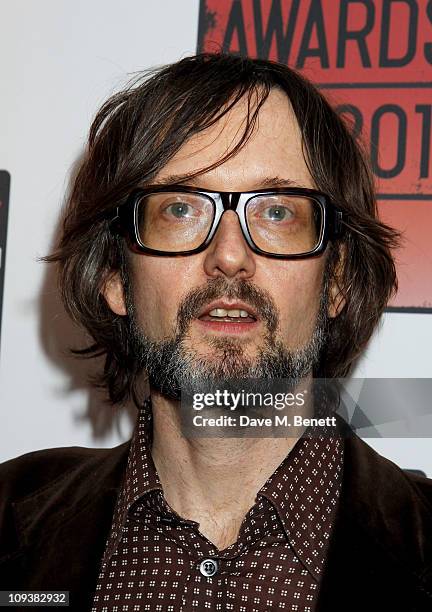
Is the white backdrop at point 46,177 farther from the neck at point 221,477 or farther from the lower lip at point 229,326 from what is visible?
the lower lip at point 229,326

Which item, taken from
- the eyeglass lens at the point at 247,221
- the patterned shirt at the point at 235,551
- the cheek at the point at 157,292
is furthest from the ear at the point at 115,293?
the patterned shirt at the point at 235,551

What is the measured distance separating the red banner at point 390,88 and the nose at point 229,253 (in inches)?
18.4

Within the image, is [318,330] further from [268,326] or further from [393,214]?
[393,214]

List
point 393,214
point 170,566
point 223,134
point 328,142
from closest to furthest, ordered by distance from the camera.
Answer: point 170,566 < point 223,134 < point 328,142 < point 393,214

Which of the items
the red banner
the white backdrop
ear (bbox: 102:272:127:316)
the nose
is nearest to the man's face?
the nose

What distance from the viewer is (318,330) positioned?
1561mm

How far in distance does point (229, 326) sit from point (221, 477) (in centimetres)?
26

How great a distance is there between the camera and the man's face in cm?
142

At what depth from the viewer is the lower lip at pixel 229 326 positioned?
56.4 inches

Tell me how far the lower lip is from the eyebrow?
220 mm

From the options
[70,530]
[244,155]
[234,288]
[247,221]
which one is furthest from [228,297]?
[70,530]

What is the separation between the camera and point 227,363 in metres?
1.44

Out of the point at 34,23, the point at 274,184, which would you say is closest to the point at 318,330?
the point at 274,184

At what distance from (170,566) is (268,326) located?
39cm
